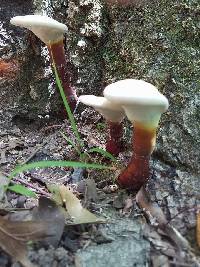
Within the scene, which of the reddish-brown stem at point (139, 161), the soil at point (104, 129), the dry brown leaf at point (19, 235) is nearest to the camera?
the dry brown leaf at point (19, 235)

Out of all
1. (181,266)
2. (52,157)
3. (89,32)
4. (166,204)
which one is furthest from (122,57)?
(181,266)

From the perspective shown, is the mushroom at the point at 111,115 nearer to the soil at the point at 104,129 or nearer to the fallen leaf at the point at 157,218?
the soil at the point at 104,129

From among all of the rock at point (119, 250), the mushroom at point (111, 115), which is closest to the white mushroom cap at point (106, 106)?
the mushroom at point (111, 115)

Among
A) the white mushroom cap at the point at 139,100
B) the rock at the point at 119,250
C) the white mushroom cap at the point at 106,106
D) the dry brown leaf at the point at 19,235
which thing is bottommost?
the rock at the point at 119,250

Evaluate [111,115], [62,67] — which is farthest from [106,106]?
[62,67]

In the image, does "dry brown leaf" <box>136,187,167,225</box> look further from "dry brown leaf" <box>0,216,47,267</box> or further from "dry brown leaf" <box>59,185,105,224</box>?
"dry brown leaf" <box>0,216,47,267</box>

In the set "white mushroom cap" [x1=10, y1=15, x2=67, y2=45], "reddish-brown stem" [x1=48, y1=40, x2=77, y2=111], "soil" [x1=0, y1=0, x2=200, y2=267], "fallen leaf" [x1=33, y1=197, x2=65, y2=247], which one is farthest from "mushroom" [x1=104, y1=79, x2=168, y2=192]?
"reddish-brown stem" [x1=48, y1=40, x2=77, y2=111]
